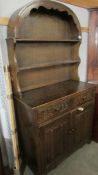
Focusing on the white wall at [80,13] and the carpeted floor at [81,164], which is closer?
the white wall at [80,13]

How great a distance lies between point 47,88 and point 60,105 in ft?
1.25

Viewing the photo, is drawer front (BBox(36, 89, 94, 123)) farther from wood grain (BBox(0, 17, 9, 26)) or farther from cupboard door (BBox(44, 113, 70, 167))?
wood grain (BBox(0, 17, 9, 26))

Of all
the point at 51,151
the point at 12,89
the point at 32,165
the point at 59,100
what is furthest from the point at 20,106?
the point at 32,165

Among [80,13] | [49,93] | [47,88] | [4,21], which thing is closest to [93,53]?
[80,13]

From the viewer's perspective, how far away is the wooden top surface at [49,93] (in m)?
1.45

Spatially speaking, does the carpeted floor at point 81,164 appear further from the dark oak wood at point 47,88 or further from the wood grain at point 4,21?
the wood grain at point 4,21

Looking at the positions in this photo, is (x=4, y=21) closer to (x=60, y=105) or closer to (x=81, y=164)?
(x=60, y=105)

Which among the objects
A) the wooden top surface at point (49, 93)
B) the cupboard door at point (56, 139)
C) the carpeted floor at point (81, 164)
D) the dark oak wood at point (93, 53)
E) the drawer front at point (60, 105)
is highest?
the dark oak wood at point (93, 53)

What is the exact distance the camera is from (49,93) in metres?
1.65

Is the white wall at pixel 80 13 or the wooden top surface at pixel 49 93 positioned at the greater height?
the white wall at pixel 80 13

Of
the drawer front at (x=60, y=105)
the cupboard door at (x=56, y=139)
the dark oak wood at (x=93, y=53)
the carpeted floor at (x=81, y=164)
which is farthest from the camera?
the dark oak wood at (x=93, y=53)

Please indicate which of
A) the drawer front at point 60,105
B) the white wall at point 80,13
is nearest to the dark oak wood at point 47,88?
the drawer front at point 60,105

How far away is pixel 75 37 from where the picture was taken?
6.56 ft

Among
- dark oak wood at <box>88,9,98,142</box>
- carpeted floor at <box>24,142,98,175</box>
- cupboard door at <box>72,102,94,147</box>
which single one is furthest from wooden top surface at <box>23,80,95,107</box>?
carpeted floor at <box>24,142,98,175</box>
